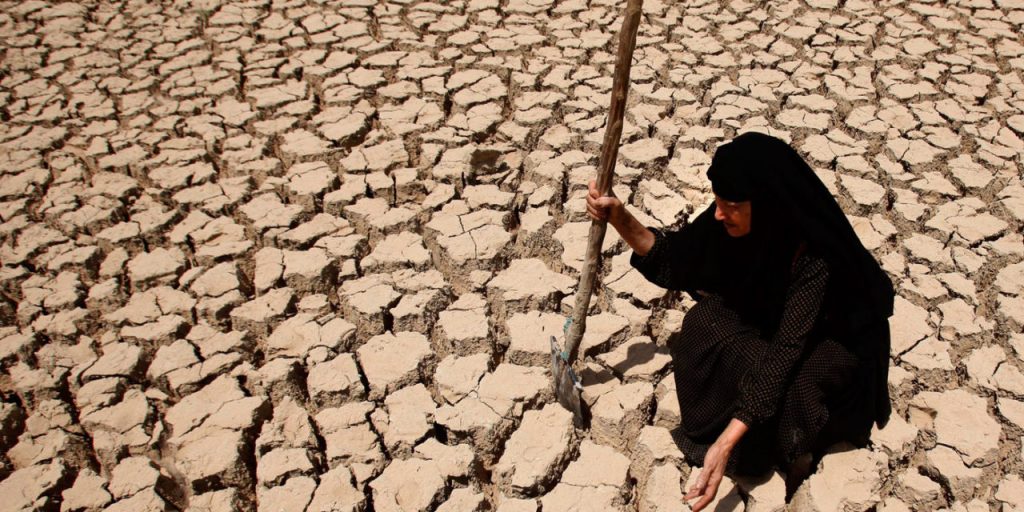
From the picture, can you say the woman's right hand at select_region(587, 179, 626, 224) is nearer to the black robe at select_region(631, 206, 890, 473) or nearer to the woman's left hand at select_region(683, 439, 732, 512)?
the black robe at select_region(631, 206, 890, 473)

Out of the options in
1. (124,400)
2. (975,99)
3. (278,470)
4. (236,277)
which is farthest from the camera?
(975,99)

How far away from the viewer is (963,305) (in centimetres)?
250

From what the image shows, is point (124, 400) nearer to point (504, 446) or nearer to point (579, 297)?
point (504, 446)

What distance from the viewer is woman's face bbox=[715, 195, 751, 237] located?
70.5 inches

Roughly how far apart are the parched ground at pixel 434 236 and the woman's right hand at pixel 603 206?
0.57 meters

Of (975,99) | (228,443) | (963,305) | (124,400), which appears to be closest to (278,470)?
(228,443)

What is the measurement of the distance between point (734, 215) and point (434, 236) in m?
1.34

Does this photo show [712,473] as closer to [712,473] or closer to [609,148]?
[712,473]

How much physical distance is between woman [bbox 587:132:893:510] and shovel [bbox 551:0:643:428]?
3.2 inches

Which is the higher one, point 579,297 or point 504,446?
point 579,297

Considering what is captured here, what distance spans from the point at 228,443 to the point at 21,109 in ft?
8.88

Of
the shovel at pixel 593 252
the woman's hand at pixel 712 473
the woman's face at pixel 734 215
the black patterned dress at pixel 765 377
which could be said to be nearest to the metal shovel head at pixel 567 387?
the shovel at pixel 593 252

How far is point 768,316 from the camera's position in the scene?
197cm

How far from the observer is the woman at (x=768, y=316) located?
1.75 m
